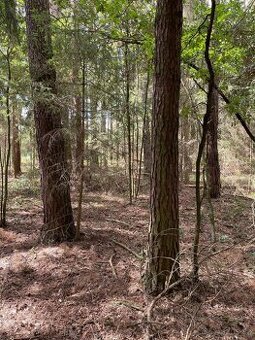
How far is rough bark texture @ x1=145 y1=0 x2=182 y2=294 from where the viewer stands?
3.17 meters

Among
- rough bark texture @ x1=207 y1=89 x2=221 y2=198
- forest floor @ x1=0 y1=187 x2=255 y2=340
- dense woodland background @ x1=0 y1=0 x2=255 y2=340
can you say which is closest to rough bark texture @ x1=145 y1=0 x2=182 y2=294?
dense woodland background @ x1=0 y1=0 x2=255 y2=340

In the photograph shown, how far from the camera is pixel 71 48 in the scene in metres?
4.52

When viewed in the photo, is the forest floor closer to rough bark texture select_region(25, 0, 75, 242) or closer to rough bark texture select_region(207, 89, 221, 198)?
rough bark texture select_region(25, 0, 75, 242)

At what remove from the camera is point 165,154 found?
3.36 metres

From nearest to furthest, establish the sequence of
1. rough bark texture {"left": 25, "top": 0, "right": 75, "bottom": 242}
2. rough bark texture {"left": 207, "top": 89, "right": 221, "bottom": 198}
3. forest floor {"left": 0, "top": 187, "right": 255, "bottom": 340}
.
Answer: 1. forest floor {"left": 0, "top": 187, "right": 255, "bottom": 340}
2. rough bark texture {"left": 25, "top": 0, "right": 75, "bottom": 242}
3. rough bark texture {"left": 207, "top": 89, "right": 221, "bottom": 198}

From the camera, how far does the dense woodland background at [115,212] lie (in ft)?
10.7

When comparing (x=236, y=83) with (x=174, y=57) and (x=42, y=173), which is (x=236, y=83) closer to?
(x=174, y=57)

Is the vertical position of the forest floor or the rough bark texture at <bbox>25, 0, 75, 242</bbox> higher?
the rough bark texture at <bbox>25, 0, 75, 242</bbox>

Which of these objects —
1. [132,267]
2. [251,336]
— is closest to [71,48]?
[132,267]

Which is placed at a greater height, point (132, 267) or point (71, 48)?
point (71, 48)

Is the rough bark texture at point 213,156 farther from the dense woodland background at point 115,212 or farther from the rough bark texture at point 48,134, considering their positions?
the rough bark texture at point 48,134

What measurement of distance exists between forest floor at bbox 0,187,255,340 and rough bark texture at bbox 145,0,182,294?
377mm

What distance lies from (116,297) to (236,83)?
4111 mm

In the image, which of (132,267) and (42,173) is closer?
(132,267)
